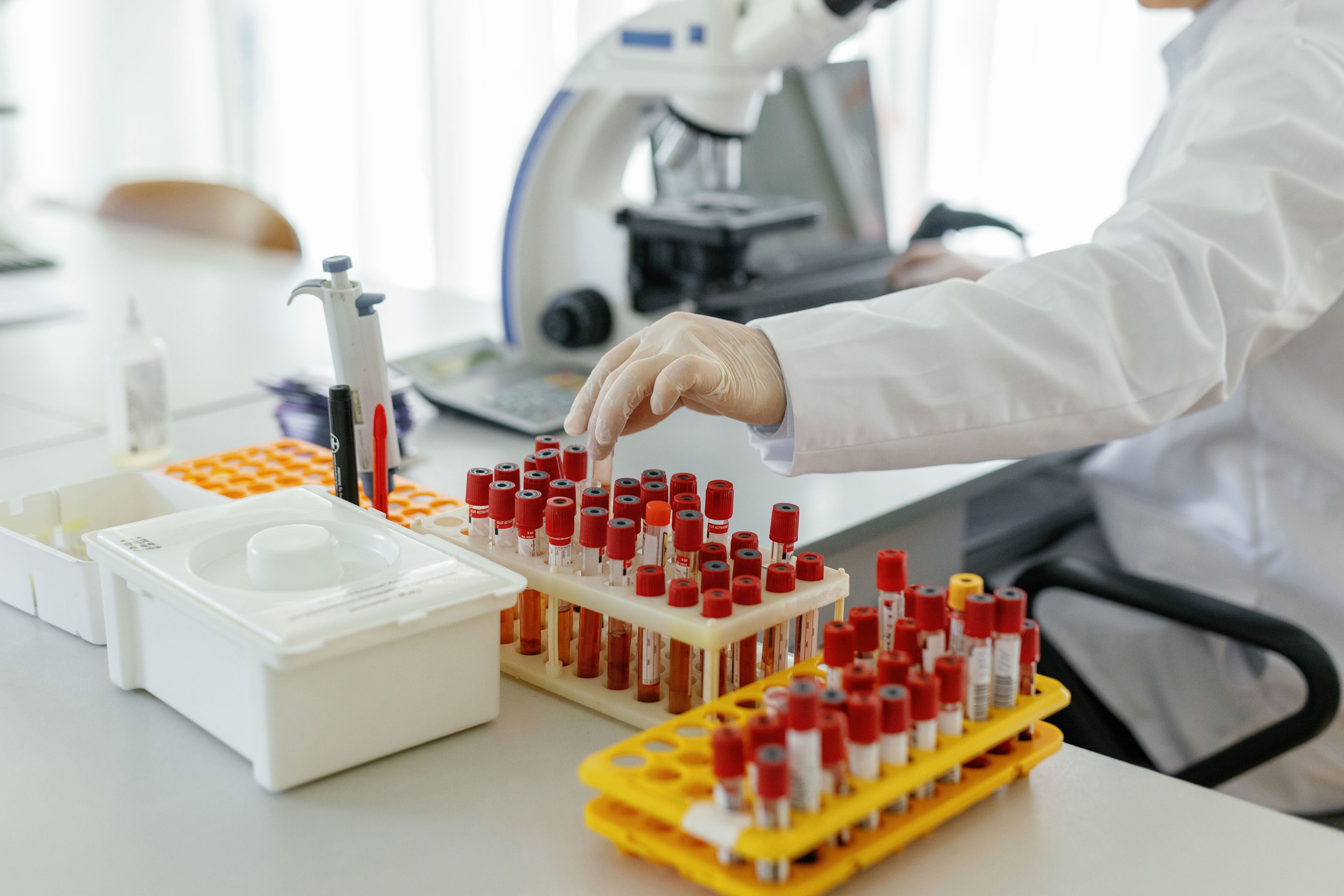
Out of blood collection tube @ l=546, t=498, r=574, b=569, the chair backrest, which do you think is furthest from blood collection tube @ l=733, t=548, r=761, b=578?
the chair backrest

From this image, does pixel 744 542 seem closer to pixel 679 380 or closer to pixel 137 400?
pixel 679 380

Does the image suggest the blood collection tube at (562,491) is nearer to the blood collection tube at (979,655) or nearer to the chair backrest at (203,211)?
the blood collection tube at (979,655)

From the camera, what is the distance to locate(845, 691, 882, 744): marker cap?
0.58 metres

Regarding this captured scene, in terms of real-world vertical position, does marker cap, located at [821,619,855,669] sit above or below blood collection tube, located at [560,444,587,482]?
below

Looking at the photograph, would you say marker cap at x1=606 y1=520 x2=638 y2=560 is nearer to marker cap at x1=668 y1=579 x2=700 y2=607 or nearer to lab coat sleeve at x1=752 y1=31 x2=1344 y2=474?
marker cap at x1=668 y1=579 x2=700 y2=607

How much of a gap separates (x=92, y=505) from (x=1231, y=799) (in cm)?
86

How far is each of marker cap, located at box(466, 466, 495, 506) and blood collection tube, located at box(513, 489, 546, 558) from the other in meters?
0.03

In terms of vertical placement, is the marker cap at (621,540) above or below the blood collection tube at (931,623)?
above

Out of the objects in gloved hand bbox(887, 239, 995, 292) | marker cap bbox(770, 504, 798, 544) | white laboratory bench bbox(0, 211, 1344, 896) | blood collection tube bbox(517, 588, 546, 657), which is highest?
gloved hand bbox(887, 239, 995, 292)

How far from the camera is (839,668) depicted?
66 cm

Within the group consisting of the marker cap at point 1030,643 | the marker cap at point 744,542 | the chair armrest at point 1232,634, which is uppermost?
the marker cap at point 744,542

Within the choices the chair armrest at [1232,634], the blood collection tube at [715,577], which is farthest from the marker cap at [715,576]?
the chair armrest at [1232,634]

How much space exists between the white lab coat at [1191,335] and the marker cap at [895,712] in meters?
0.32

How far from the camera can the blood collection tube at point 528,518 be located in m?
0.78
